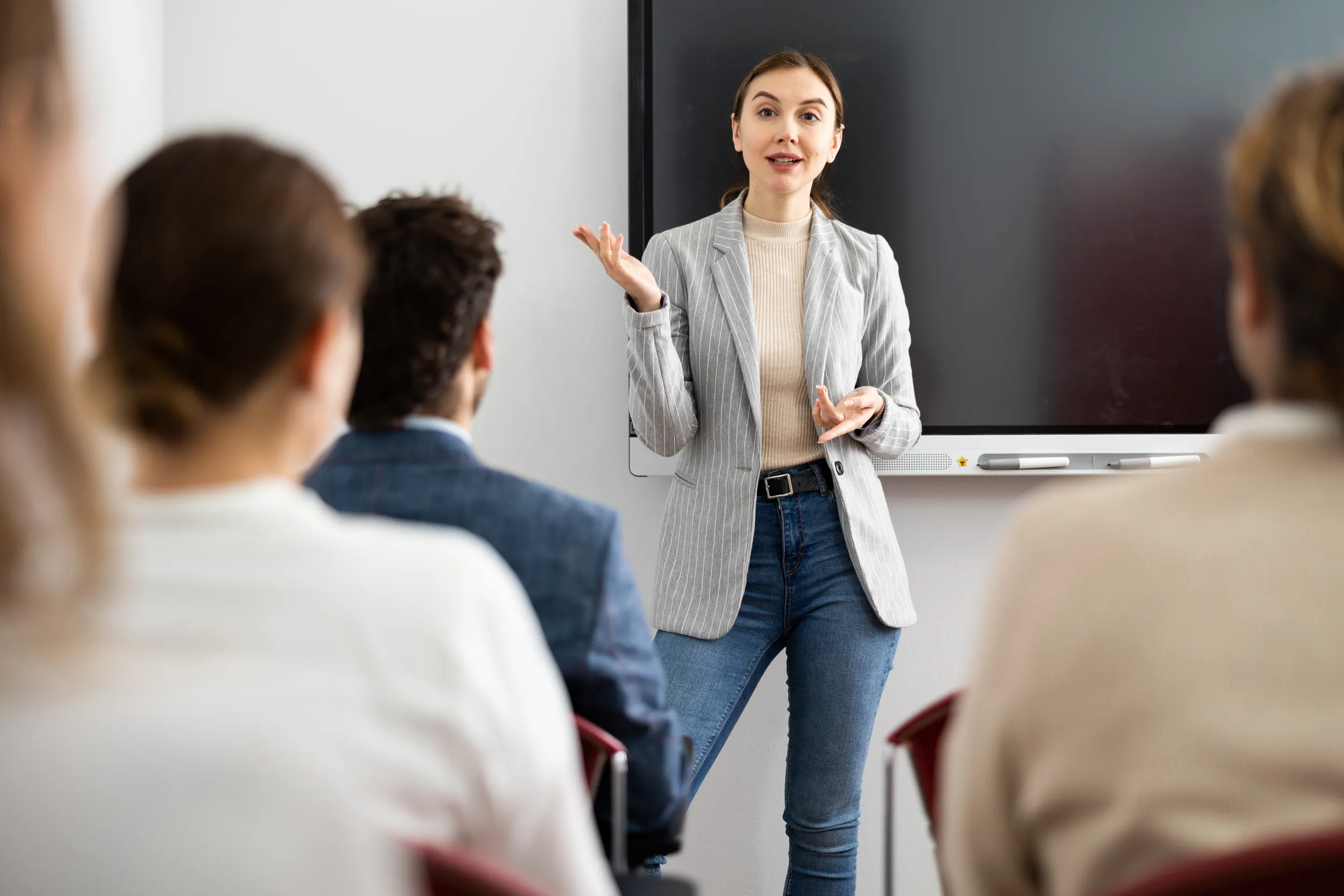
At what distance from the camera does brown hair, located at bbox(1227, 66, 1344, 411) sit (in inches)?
30.5

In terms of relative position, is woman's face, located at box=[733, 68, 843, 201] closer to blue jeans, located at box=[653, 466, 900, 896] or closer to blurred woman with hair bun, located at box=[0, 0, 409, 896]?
blue jeans, located at box=[653, 466, 900, 896]

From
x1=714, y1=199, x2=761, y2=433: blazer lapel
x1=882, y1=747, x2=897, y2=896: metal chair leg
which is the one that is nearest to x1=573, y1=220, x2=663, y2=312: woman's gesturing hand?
x1=714, y1=199, x2=761, y2=433: blazer lapel

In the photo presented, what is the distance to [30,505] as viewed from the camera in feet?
2.08

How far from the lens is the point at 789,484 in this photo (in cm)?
232

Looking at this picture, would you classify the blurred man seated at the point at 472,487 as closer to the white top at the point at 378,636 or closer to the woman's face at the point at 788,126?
the white top at the point at 378,636

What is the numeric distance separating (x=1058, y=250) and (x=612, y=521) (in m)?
1.89

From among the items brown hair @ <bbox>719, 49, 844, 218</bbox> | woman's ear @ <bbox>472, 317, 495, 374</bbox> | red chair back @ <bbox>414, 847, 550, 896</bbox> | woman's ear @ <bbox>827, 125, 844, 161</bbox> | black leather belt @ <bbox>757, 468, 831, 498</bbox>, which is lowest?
red chair back @ <bbox>414, 847, 550, 896</bbox>

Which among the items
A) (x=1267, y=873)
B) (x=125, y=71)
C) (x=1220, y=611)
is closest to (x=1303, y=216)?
(x=1220, y=611)

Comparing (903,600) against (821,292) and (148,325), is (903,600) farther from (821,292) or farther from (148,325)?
(148,325)

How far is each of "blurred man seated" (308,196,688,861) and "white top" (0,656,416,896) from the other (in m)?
0.63

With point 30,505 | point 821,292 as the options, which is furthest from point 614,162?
point 30,505

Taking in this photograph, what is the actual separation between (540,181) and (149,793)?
243 cm

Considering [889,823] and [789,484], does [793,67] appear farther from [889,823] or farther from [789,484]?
[889,823]

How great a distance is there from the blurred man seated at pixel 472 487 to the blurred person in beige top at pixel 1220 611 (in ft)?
1.77
